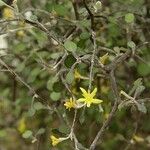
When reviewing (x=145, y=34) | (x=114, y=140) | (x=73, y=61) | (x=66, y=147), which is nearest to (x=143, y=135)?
(x=114, y=140)

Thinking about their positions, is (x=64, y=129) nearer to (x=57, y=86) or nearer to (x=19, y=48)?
(x=57, y=86)

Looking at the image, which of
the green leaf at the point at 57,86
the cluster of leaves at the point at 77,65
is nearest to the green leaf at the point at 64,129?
the cluster of leaves at the point at 77,65

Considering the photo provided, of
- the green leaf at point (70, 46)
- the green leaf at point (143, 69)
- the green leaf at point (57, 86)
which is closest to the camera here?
the green leaf at point (70, 46)

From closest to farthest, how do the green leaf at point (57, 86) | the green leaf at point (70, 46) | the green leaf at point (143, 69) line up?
the green leaf at point (70, 46) < the green leaf at point (57, 86) < the green leaf at point (143, 69)

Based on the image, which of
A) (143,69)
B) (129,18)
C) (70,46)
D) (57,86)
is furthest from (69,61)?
(143,69)

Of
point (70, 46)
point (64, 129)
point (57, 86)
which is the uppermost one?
point (70, 46)

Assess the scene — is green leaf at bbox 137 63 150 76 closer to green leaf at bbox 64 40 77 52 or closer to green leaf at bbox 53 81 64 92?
green leaf at bbox 53 81 64 92

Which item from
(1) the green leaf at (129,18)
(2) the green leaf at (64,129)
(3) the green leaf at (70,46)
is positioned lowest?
(2) the green leaf at (64,129)

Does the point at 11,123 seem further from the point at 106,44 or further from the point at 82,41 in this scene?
the point at 82,41

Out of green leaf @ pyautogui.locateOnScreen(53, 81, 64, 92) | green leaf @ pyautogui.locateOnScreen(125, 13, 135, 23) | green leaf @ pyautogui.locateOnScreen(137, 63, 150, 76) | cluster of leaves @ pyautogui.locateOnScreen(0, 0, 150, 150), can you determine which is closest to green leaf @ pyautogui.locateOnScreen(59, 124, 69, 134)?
cluster of leaves @ pyautogui.locateOnScreen(0, 0, 150, 150)

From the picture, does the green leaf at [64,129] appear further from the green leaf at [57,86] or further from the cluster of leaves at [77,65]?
the green leaf at [57,86]
